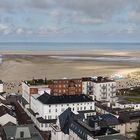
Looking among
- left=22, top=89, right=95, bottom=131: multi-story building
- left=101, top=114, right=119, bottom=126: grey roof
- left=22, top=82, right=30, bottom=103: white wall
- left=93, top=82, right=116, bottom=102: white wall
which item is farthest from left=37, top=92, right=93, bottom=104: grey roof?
left=93, top=82, right=116, bottom=102: white wall

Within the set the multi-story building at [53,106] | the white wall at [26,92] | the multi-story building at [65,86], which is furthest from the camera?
the multi-story building at [65,86]

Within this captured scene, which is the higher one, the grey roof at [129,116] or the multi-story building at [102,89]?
the multi-story building at [102,89]

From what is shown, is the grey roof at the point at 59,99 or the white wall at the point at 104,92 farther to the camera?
the white wall at the point at 104,92

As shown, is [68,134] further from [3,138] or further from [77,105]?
[77,105]

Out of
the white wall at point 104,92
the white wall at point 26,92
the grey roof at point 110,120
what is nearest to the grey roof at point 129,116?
the grey roof at point 110,120

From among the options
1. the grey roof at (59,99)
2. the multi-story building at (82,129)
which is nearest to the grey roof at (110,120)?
the multi-story building at (82,129)

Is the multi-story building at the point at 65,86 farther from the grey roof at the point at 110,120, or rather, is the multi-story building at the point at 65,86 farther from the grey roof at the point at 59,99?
the grey roof at the point at 110,120

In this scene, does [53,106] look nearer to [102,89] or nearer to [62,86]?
[62,86]

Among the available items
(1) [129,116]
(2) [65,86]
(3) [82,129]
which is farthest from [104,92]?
(3) [82,129]

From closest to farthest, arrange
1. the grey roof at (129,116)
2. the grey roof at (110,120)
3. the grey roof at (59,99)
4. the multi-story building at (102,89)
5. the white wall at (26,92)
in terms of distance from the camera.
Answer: the grey roof at (110,120), the grey roof at (129,116), the grey roof at (59,99), the white wall at (26,92), the multi-story building at (102,89)
